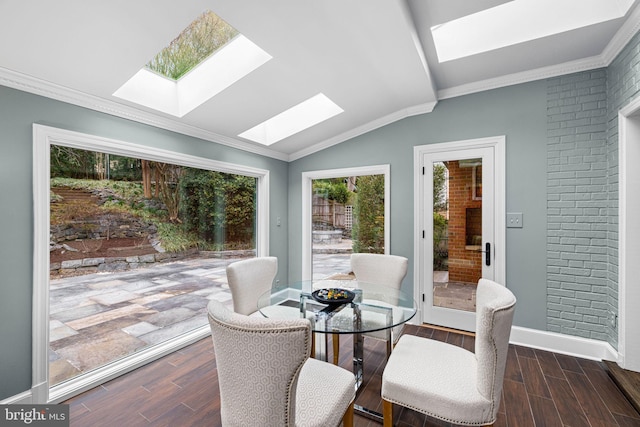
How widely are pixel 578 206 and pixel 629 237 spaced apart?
1.57 feet

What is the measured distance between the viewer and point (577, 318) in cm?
262

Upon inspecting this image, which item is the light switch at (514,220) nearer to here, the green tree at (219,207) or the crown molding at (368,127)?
the crown molding at (368,127)

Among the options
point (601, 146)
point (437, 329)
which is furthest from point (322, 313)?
point (601, 146)

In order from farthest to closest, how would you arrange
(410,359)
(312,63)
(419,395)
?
(312,63), (410,359), (419,395)

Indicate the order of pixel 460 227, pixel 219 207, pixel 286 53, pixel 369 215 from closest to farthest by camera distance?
pixel 286 53
pixel 460 227
pixel 219 207
pixel 369 215

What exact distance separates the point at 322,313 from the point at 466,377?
36.0 inches

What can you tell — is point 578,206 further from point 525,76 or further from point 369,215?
point 369,215

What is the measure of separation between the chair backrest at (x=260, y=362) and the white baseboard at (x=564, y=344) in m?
2.82

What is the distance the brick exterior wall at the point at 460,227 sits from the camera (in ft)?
10.2

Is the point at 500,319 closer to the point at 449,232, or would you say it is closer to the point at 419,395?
the point at 419,395

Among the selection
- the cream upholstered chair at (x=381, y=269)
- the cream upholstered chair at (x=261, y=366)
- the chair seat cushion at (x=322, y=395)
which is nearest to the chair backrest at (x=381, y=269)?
the cream upholstered chair at (x=381, y=269)

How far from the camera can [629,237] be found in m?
2.21

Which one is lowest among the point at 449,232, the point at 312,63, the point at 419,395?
the point at 419,395

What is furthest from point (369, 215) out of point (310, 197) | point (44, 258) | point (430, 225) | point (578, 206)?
point (44, 258)
